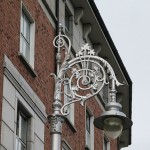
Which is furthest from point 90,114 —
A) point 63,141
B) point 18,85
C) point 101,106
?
point 18,85

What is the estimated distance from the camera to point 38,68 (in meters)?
27.7

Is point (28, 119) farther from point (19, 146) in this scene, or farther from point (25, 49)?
point (25, 49)

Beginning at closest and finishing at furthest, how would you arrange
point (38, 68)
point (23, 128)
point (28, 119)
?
point (23, 128)
point (28, 119)
point (38, 68)

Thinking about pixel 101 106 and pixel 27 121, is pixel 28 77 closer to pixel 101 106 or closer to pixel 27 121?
pixel 27 121

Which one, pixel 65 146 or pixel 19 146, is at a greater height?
pixel 65 146

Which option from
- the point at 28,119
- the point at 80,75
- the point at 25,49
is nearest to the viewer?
the point at 80,75

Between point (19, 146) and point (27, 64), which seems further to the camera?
point (27, 64)

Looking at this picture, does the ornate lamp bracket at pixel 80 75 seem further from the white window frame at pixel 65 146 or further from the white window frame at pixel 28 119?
the white window frame at pixel 65 146

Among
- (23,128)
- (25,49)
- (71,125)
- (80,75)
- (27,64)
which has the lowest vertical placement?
(80,75)

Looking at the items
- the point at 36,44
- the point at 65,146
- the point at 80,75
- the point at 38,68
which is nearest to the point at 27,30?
the point at 36,44

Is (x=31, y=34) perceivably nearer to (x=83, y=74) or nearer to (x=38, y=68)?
(x=38, y=68)

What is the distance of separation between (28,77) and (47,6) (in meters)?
4.01

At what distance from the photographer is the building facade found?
24328 millimetres

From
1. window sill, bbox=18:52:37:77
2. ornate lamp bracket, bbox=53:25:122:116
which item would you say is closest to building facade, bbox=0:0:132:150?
window sill, bbox=18:52:37:77
